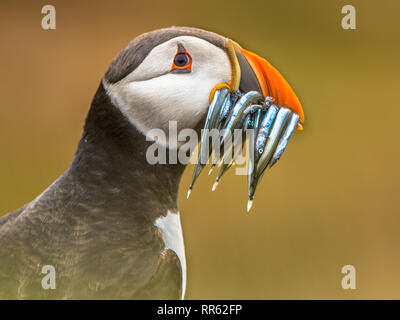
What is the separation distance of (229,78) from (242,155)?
0.62 feet

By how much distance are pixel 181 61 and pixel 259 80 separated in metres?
0.19

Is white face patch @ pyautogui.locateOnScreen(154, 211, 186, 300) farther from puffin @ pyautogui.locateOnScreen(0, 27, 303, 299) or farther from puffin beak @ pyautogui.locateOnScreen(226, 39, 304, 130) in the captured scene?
puffin beak @ pyautogui.locateOnScreen(226, 39, 304, 130)

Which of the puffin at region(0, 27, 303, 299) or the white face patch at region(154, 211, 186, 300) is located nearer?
the puffin at region(0, 27, 303, 299)

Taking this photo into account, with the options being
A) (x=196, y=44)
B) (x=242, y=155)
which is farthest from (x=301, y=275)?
(x=196, y=44)

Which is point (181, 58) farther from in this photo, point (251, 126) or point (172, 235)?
point (172, 235)

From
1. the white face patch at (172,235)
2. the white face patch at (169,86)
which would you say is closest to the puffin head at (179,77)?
the white face patch at (169,86)

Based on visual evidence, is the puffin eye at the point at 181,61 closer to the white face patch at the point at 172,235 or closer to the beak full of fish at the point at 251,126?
the beak full of fish at the point at 251,126

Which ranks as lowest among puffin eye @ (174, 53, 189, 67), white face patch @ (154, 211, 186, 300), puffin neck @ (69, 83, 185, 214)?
white face patch @ (154, 211, 186, 300)

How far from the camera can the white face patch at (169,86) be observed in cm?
135

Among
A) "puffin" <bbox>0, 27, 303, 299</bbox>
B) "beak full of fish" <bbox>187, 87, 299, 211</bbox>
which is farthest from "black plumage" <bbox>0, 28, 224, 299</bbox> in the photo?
"beak full of fish" <bbox>187, 87, 299, 211</bbox>

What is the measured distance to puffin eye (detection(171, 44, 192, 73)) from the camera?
1.36 meters

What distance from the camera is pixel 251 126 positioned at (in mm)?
1419

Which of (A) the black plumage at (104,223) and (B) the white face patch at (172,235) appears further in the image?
(B) the white face patch at (172,235)
